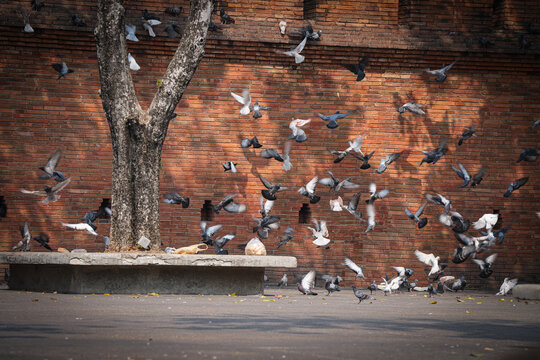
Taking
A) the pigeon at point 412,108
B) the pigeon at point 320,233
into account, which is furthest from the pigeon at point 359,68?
the pigeon at point 320,233

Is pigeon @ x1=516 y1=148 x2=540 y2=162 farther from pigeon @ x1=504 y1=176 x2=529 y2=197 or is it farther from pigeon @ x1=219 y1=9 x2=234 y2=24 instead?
pigeon @ x1=219 y1=9 x2=234 y2=24

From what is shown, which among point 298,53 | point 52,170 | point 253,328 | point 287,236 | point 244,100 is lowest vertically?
point 287,236

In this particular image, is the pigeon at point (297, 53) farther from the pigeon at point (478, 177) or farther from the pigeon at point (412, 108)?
the pigeon at point (478, 177)

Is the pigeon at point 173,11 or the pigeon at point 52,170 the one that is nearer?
the pigeon at point 52,170

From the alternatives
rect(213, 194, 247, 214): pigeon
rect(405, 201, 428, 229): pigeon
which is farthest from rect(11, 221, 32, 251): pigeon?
rect(405, 201, 428, 229): pigeon

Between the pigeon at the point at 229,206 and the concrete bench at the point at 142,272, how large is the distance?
116 inches

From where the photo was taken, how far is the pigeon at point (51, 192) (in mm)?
13797

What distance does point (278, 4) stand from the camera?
1485 centimetres

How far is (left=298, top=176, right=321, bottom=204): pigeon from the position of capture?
1432cm

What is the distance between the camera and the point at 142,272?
11.0 metres

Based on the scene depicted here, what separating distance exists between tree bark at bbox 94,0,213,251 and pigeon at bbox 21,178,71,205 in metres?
2.67

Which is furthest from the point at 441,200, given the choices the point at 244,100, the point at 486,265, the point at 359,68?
the point at 244,100

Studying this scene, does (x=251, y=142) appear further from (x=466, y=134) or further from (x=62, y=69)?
(x=466, y=134)

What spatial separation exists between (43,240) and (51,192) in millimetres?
786
